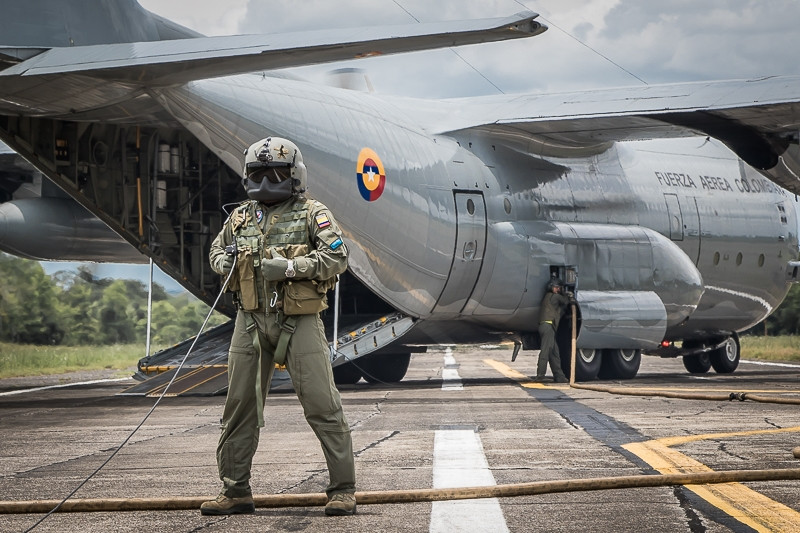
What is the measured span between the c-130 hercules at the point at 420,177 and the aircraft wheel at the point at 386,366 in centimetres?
4

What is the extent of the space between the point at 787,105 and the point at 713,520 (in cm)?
1211

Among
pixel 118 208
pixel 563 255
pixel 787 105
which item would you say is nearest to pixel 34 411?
pixel 118 208

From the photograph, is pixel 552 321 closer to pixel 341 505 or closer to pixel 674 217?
pixel 674 217

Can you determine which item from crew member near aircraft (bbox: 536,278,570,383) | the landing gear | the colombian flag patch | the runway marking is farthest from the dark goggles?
the landing gear

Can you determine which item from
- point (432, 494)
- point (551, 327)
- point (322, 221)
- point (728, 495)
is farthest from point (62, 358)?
point (728, 495)

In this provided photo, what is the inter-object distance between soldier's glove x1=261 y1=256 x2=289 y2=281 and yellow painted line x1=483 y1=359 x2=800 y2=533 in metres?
2.62

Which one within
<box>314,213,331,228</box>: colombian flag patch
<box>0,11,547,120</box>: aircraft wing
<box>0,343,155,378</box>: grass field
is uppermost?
<box>0,11,547,120</box>: aircraft wing

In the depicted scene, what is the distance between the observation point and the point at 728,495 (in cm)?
632

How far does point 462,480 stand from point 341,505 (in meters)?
1.32

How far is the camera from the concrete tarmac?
5797 millimetres

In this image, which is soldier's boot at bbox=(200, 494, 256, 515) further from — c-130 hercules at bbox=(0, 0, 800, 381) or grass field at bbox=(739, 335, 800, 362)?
grass field at bbox=(739, 335, 800, 362)

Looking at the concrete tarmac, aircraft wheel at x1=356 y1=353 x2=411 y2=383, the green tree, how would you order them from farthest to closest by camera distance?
the green tree, aircraft wheel at x1=356 y1=353 x2=411 y2=383, the concrete tarmac

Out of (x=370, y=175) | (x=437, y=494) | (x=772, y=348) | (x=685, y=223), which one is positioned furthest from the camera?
(x=772, y=348)

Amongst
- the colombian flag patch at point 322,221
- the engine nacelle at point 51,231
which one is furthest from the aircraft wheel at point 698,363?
the colombian flag patch at point 322,221
